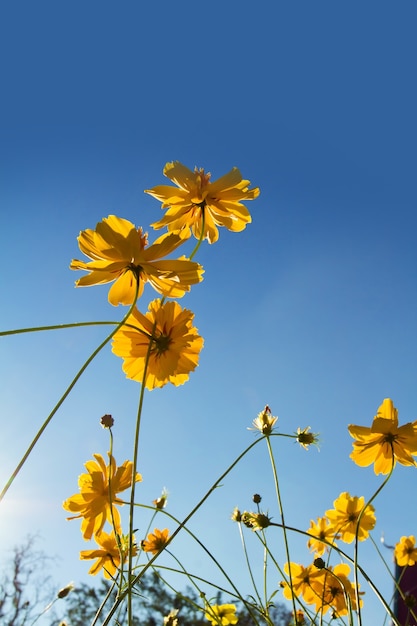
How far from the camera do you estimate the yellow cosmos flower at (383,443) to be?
1072mm

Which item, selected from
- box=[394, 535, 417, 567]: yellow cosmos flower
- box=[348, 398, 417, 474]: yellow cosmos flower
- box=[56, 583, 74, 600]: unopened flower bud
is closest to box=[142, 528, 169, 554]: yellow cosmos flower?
box=[56, 583, 74, 600]: unopened flower bud

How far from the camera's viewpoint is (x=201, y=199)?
0.92 meters

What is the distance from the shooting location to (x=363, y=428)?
3.56 feet

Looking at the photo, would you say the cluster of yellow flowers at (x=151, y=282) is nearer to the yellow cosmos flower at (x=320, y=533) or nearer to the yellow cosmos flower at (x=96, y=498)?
the yellow cosmos flower at (x=96, y=498)

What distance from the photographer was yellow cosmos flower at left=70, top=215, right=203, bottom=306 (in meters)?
0.69

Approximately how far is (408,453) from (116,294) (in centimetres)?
73

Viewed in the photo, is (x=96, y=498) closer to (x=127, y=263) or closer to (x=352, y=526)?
(x=127, y=263)

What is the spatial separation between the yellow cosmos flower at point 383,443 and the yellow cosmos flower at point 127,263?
0.59m

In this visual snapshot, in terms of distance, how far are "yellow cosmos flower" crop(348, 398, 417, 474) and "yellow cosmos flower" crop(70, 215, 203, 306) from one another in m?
0.59

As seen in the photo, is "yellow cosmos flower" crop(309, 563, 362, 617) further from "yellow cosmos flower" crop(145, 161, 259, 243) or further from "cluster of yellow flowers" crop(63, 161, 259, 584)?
"yellow cosmos flower" crop(145, 161, 259, 243)

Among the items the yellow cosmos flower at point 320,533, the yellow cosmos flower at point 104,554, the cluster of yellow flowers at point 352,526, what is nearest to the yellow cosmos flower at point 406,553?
the cluster of yellow flowers at point 352,526

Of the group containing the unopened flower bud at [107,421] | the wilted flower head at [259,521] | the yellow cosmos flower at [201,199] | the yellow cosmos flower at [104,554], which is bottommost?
the yellow cosmos flower at [104,554]

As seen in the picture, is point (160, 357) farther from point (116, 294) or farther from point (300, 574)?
point (300, 574)

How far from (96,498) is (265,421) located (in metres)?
0.41
